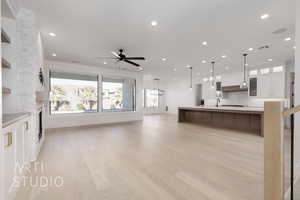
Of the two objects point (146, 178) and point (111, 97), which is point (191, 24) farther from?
point (111, 97)

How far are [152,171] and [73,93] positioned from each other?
18.3ft

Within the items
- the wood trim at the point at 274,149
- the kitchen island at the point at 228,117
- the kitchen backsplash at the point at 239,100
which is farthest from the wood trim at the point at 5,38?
the kitchen backsplash at the point at 239,100

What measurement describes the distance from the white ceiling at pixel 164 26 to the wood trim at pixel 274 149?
7.26 feet

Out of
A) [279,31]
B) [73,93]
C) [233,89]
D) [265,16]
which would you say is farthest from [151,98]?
[265,16]

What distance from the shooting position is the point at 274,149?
1.03 metres

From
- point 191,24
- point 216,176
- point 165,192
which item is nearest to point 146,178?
point 165,192

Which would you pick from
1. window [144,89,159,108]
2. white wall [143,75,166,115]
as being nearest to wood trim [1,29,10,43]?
white wall [143,75,166,115]

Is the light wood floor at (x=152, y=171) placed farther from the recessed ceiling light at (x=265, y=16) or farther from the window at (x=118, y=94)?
the window at (x=118, y=94)

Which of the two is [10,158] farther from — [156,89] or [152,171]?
[156,89]

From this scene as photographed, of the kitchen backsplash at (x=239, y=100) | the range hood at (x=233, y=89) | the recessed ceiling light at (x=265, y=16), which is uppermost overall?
the recessed ceiling light at (x=265, y=16)

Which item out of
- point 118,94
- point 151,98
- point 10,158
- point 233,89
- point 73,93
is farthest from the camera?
point 151,98

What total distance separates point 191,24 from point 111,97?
531 cm

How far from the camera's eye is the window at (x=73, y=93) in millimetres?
5699

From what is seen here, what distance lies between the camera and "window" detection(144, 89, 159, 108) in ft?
38.9
